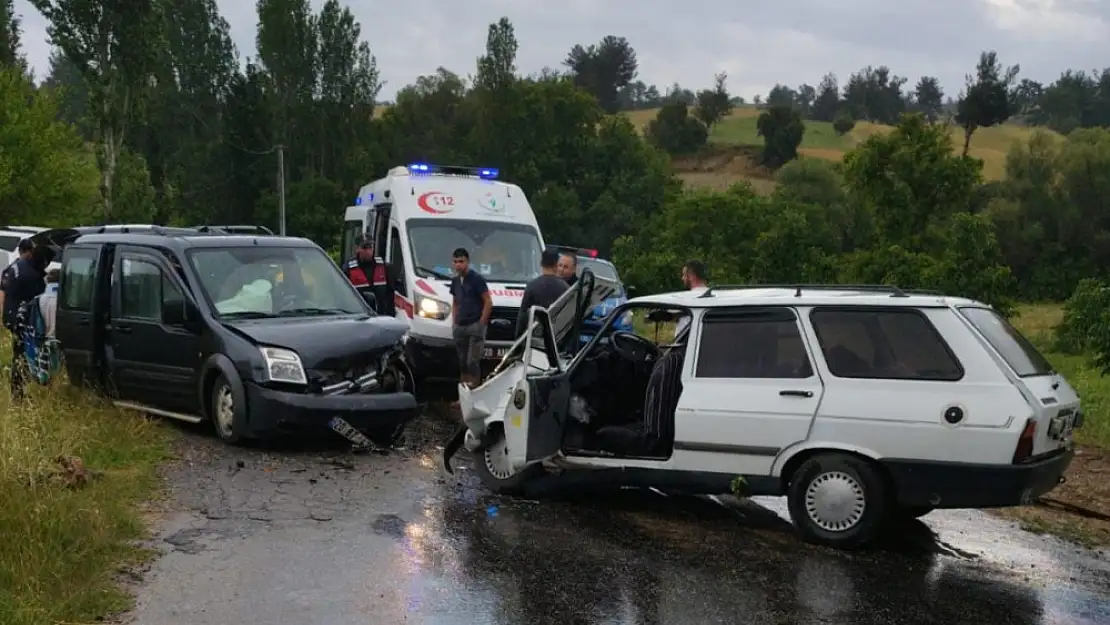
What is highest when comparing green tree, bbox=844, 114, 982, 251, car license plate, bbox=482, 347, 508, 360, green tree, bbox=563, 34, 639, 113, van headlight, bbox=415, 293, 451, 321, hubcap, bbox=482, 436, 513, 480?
green tree, bbox=563, 34, 639, 113

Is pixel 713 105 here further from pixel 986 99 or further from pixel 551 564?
pixel 551 564

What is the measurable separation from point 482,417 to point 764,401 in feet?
7.28

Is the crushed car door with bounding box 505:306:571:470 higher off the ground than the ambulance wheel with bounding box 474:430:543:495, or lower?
higher

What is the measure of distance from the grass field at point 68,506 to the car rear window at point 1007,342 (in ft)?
16.5

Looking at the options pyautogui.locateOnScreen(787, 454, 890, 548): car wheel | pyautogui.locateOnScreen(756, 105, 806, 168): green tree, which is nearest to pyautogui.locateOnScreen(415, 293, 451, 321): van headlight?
pyautogui.locateOnScreen(787, 454, 890, 548): car wheel

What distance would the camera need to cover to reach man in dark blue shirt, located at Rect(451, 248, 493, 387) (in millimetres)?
11586

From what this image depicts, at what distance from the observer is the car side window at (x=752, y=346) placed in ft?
22.2

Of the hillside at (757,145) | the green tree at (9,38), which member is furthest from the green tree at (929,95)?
the green tree at (9,38)

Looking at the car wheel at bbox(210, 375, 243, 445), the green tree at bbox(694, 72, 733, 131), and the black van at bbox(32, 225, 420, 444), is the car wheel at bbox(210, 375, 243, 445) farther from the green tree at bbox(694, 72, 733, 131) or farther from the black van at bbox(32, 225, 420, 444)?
the green tree at bbox(694, 72, 733, 131)

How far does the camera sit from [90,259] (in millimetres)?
10641

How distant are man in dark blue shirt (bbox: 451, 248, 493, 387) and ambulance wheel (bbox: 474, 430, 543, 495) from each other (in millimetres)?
3671

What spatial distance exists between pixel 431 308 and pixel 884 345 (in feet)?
23.4

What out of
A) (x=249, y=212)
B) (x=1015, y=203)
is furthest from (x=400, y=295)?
(x=249, y=212)

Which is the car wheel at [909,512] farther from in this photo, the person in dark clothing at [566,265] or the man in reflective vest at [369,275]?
the man in reflective vest at [369,275]
